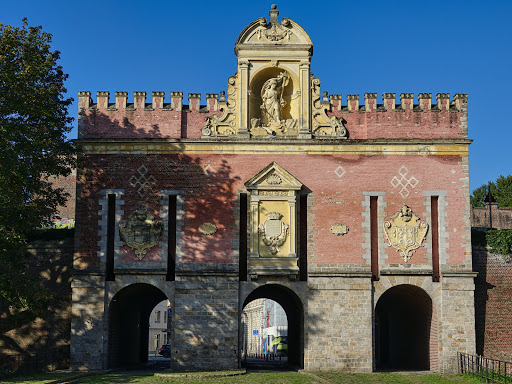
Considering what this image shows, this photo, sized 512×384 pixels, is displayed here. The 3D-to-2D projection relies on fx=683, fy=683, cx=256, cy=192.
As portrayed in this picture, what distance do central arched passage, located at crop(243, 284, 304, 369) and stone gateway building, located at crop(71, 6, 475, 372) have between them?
34cm

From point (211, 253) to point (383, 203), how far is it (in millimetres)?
7168

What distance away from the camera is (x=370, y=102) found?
28141mm

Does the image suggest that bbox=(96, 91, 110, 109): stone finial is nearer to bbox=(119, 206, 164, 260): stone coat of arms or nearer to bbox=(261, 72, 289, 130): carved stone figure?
bbox=(119, 206, 164, 260): stone coat of arms

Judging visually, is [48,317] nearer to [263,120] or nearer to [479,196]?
[263,120]

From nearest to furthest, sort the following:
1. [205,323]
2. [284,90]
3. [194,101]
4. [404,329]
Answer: [205,323]
[194,101]
[284,90]
[404,329]

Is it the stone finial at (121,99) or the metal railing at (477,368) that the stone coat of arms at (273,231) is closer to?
the stone finial at (121,99)

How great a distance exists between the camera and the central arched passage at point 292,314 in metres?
27.4

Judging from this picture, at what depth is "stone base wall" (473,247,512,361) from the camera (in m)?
27.4

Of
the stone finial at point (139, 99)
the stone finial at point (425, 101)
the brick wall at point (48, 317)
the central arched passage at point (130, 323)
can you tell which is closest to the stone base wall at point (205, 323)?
the central arched passage at point (130, 323)

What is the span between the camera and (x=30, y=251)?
27.9 m

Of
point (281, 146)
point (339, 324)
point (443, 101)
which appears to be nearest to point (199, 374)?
point (339, 324)

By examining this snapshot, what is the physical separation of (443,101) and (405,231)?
18.6 feet

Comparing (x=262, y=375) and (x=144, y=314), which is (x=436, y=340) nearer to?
(x=262, y=375)

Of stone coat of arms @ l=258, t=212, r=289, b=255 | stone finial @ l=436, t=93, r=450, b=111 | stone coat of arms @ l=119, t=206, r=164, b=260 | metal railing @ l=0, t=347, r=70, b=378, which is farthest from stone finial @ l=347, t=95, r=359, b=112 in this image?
metal railing @ l=0, t=347, r=70, b=378
